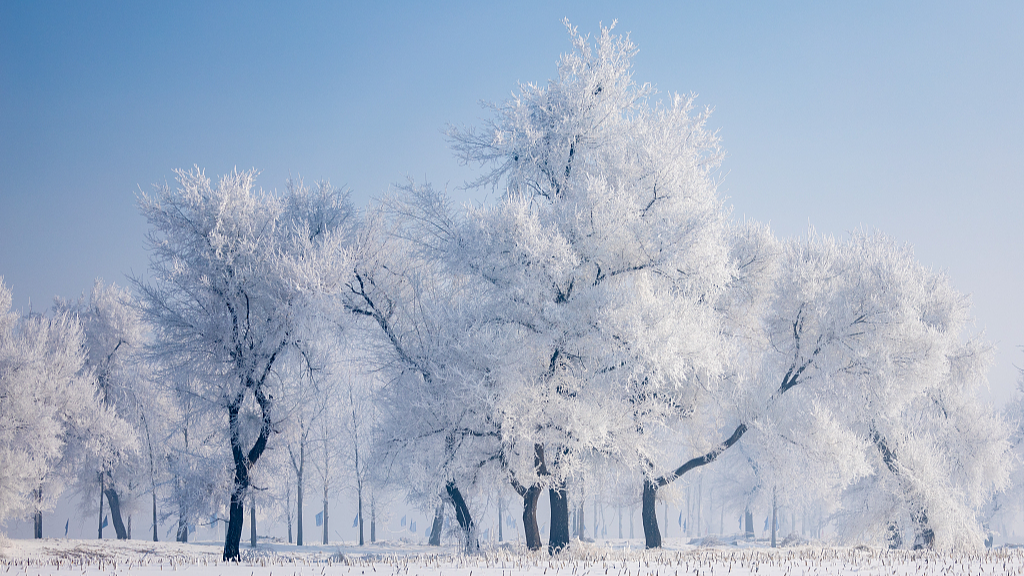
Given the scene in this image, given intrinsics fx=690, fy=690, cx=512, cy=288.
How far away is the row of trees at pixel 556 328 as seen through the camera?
14.1m

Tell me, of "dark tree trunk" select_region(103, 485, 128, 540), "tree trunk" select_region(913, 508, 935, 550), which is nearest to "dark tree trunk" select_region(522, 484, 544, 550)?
"tree trunk" select_region(913, 508, 935, 550)

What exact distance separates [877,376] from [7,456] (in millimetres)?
30808

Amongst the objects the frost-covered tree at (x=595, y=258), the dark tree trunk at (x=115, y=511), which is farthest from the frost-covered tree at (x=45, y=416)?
the frost-covered tree at (x=595, y=258)

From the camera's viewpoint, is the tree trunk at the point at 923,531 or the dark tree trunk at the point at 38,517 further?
the dark tree trunk at the point at 38,517

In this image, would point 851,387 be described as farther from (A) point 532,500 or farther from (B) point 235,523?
(B) point 235,523

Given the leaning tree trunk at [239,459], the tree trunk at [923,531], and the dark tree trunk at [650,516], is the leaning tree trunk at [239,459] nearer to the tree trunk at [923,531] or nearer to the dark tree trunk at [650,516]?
the dark tree trunk at [650,516]

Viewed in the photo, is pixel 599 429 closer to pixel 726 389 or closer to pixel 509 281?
pixel 509 281

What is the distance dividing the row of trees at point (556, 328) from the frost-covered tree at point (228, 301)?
0.07m

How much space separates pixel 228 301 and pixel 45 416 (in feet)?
52.1

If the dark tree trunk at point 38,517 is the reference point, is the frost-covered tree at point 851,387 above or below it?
above

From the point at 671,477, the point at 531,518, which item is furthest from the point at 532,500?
the point at 671,477

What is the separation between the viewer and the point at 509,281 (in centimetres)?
1452

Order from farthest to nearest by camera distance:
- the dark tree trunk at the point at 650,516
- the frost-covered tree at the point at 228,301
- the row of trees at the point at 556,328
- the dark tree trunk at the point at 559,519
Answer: the dark tree trunk at the point at 650,516, the frost-covered tree at the point at 228,301, the dark tree trunk at the point at 559,519, the row of trees at the point at 556,328

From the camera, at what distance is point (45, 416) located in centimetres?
2734
